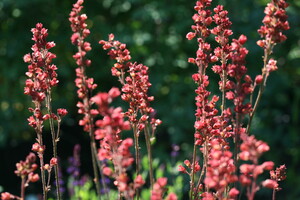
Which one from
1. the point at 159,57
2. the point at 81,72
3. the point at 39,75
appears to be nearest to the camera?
the point at 81,72

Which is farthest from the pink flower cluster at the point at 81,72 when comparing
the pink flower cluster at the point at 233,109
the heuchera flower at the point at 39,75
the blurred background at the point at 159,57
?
the blurred background at the point at 159,57

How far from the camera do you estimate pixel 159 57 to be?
616 cm

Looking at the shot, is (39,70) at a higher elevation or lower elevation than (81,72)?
higher

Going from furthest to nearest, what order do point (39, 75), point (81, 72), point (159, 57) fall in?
point (159, 57) → point (39, 75) → point (81, 72)

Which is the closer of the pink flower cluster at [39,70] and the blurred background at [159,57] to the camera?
the pink flower cluster at [39,70]

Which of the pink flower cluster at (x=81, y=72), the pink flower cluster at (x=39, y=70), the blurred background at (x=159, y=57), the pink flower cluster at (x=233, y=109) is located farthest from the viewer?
the blurred background at (x=159, y=57)

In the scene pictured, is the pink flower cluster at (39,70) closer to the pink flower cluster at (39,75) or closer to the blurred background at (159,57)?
the pink flower cluster at (39,75)

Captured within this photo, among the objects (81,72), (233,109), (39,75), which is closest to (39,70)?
(39,75)

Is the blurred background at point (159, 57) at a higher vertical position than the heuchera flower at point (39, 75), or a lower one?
higher

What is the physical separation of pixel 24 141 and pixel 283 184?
163 inches

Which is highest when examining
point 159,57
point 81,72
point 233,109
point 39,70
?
point 159,57

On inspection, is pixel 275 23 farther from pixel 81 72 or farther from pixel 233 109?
pixel 81 72

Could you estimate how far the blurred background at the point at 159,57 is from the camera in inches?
233

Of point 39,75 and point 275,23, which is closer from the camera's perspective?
point 275,23
